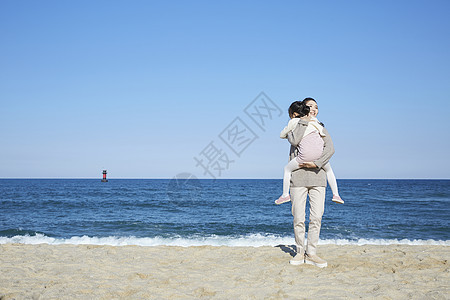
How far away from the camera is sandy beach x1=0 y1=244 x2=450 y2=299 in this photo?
3.74 m

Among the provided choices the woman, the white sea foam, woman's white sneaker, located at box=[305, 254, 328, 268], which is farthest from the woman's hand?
the white sea foam

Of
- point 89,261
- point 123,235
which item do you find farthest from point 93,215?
point 89,261

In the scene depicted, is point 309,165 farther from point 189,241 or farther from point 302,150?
point 189,241

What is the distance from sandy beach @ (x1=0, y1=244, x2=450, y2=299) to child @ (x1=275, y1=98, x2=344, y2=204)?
42.2 inches

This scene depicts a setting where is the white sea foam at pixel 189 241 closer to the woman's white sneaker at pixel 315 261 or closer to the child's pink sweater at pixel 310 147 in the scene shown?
the woman's white sneaker at pixel 315 261

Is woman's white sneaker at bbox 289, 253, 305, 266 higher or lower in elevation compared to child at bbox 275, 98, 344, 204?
lower

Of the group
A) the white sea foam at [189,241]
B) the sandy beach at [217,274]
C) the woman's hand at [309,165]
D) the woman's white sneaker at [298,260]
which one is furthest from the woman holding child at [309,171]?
the white sea foam at [189,241]

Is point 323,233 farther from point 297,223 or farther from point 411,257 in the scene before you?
point 297,223

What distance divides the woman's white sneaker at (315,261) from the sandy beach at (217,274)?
0.08 meters

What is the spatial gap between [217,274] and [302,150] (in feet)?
6.79

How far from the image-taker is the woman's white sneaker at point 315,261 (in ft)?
15.8

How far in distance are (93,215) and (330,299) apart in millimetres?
15686

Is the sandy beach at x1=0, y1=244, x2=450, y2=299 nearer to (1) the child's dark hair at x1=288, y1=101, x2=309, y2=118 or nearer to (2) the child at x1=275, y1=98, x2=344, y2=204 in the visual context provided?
(2) the child at x1=275, y1=98, x2=344, y2=204

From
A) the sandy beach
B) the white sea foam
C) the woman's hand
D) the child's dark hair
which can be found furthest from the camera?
the white sea foam
